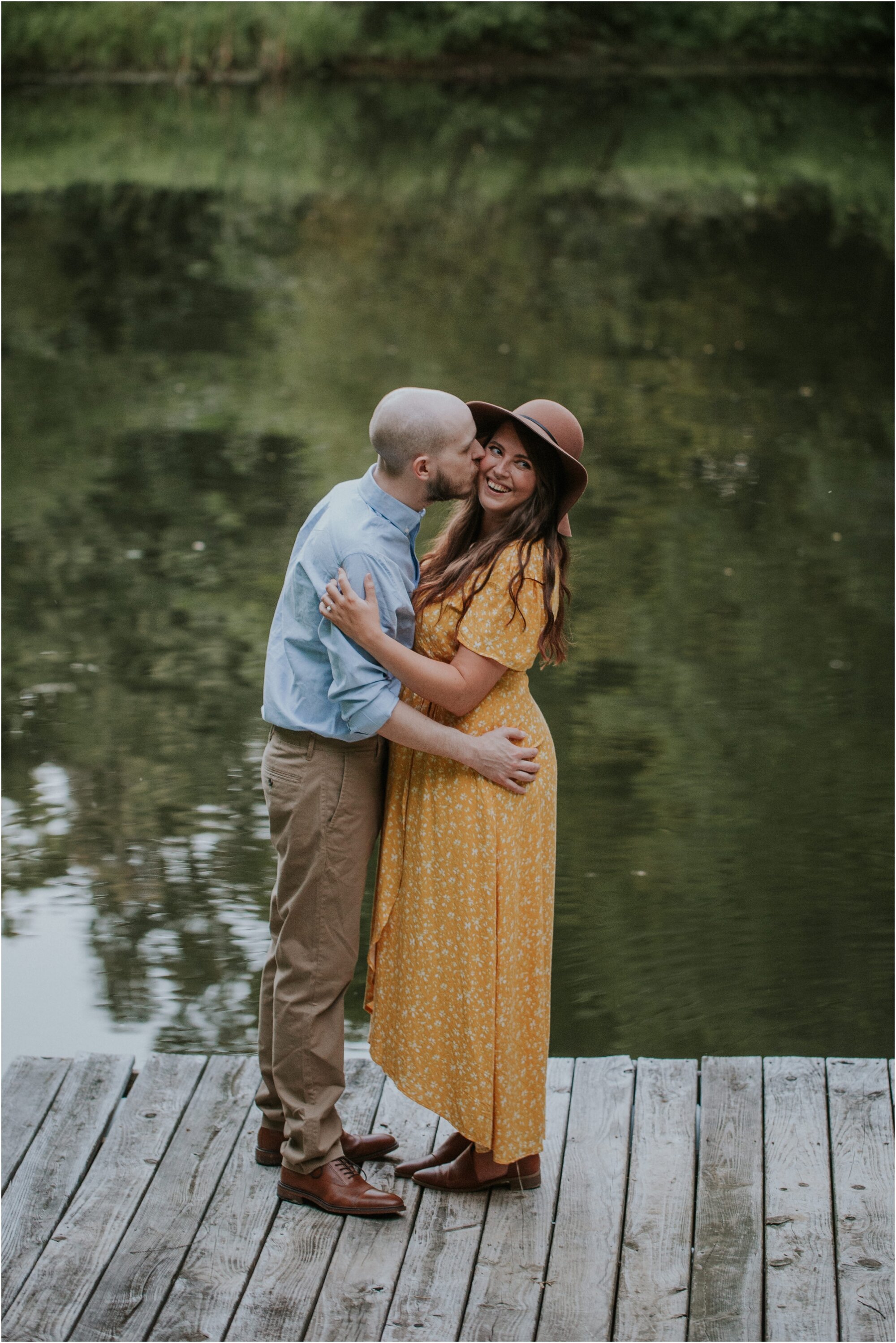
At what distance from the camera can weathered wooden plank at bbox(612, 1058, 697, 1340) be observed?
9.34 feet

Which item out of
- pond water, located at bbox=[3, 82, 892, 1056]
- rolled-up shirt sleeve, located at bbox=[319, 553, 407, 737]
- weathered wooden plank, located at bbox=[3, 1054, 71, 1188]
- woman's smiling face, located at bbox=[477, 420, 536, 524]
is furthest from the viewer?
pond water, located at bbox=[3, 82, 892, 1056]

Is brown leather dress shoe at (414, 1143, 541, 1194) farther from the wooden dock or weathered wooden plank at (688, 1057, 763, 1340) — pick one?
weathered wooden plank at (688, 1057, 763, 1340)

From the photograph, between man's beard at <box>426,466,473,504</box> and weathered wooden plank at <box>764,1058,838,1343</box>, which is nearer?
weathered wooden plank at <box>764,1058,838,1343</box>

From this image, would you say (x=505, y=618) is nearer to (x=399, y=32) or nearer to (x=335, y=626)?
(x=335, y=626)

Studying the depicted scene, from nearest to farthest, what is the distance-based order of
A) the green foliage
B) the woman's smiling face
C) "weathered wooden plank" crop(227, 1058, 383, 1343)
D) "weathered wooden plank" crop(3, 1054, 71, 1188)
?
"weathered wooden plank" crop(227, 1058, 383, 1343), the woman's smiling face, "weathered wooden plank" crop(3, 1054, 71, 1188), the green foliage

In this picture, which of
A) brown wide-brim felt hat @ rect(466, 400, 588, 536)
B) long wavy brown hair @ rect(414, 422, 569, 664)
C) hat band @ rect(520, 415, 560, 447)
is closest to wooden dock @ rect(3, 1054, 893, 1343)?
long wavy brown hair @ rect(414, 422, 569, 664)

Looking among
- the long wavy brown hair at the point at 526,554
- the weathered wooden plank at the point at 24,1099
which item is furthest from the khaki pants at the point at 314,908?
the weathered wooden plank at the point at 24,1099

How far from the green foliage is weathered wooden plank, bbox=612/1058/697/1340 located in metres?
24.9

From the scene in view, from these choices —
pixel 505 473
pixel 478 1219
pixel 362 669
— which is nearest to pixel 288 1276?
pixel 478 1219

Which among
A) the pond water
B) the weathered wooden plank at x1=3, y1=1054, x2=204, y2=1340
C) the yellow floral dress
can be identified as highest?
the yellow floral dress

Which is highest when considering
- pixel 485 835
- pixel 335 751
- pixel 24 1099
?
pixel 335 751

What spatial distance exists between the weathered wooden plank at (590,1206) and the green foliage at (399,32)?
24945mm

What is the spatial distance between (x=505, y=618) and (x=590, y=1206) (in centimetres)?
118

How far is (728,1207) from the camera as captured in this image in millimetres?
3145
